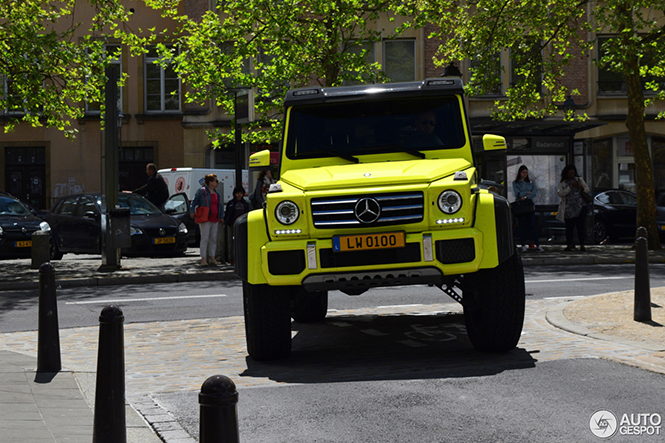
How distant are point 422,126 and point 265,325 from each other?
233 cm

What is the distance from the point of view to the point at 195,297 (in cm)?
1330

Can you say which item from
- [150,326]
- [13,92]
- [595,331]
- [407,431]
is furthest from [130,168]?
[407,431]

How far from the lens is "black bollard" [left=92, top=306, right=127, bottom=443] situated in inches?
182

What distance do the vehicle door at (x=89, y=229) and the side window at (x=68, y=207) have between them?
10.5 inches

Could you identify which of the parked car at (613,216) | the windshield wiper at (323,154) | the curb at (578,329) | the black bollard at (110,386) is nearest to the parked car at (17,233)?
the windshield wiper at (323,154)

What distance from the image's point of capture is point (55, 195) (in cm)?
3747

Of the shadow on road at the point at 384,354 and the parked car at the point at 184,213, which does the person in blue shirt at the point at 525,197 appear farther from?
the shadow on road at the point at 384,354

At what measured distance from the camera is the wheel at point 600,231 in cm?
2548

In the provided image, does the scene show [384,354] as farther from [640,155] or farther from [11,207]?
[11,207]

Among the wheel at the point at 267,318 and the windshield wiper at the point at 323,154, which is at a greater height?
the windshield wiper at the point at 323,154

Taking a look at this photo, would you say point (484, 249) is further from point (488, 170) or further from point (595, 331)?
point (488, 170)

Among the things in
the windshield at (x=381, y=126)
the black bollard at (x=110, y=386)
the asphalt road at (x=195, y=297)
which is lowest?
the asphalt road at (x=195, y=297)

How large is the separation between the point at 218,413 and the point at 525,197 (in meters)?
17.4

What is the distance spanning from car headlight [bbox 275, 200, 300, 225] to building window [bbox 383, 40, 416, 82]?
28572mm
